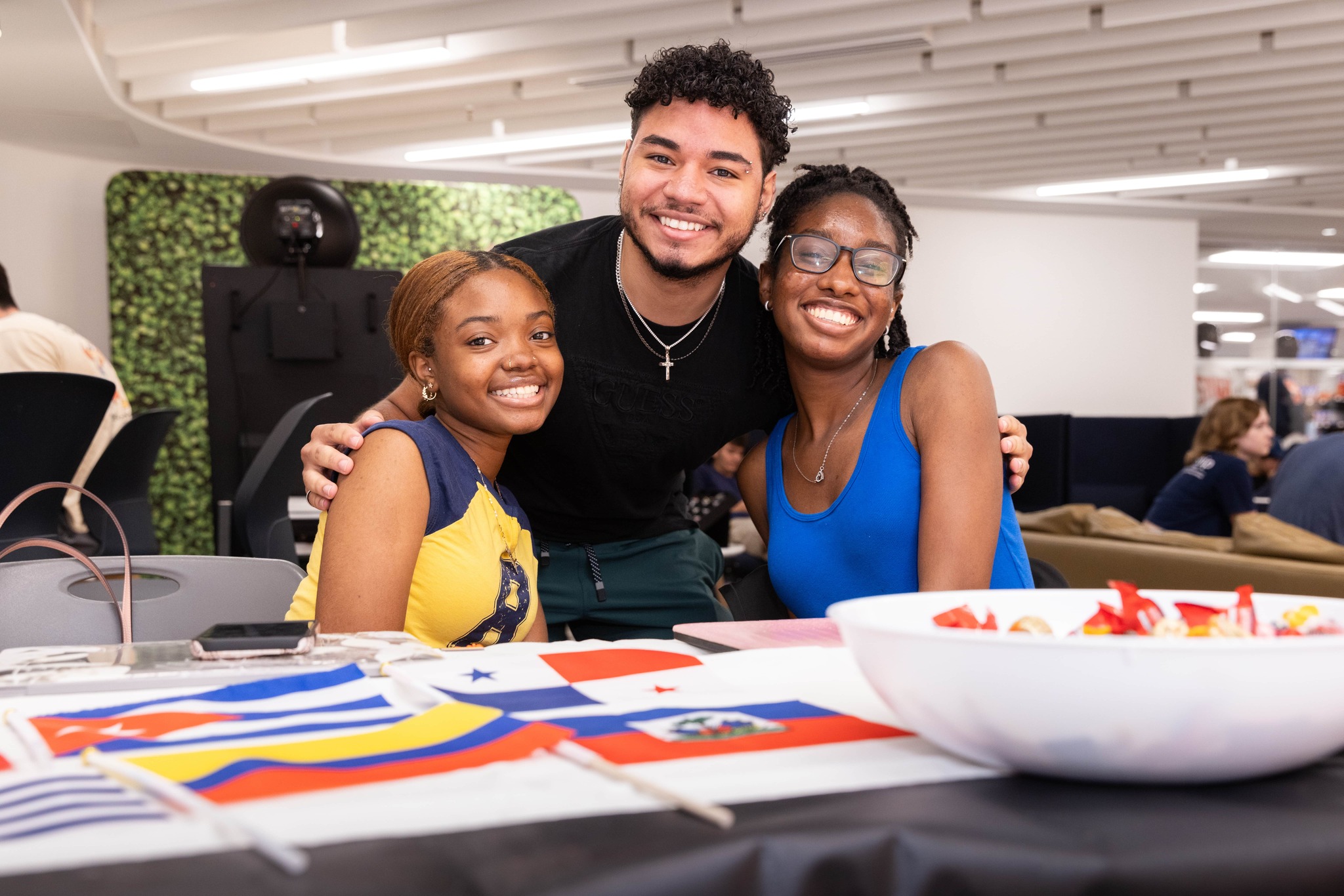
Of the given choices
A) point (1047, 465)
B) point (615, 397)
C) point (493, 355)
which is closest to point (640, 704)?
point (493, 355)

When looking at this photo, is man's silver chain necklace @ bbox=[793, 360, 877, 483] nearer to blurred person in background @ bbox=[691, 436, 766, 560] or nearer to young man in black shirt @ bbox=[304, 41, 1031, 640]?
young man in black shirt @ bbox=[304, 41, 1031, 640]

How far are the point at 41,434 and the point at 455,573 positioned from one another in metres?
1.94

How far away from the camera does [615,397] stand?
197cm

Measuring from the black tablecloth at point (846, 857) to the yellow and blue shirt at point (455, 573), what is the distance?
948mm

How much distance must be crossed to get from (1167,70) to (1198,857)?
6.96 m

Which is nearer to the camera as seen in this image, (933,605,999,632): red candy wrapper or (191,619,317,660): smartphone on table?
(933,605,999,632): red candy wrapper

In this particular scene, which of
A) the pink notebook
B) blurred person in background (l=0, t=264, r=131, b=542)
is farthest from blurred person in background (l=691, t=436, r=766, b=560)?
the pink notebook

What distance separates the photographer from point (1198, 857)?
1.78 ft

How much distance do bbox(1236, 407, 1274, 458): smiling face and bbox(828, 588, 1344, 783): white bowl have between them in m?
5.95

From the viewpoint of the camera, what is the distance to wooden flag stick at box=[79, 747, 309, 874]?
0.48 metres

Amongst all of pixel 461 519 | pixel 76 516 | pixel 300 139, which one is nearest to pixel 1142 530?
pixel 461 519

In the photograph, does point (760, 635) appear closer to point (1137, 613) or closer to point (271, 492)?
point (1137, 613)

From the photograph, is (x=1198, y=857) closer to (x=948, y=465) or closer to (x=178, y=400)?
(x=948, y=465)

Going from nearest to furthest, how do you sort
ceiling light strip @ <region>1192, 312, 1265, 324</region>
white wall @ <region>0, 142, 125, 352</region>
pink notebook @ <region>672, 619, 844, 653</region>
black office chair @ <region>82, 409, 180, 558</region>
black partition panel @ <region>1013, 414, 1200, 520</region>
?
pink notebook @ <region>672, 619, 844, 653</region> → black office chair @ <region>82, 409, 180, 558</region> → white wall @ <region>0, 142, 125, 352</region> → black partition panel @ <region>1013, 414, 1200, 520</region> → ceiling light strip @ <region>1192, 312, 1265, 324</region>
